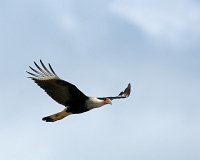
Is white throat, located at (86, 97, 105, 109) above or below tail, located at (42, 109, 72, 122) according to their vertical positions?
above

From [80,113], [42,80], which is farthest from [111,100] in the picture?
[42,80]

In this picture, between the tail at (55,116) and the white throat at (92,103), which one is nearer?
the white throat at (92,103)

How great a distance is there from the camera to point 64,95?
1598 cm

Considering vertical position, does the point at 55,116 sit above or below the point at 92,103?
below

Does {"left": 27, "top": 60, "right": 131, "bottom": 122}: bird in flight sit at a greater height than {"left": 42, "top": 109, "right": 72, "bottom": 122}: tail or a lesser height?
greater

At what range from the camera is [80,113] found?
1638cm

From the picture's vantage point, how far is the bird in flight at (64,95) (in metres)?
15.7

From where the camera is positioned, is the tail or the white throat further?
the tail

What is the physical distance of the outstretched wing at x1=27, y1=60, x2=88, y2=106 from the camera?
51.4 ft

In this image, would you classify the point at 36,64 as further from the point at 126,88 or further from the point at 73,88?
the point at 126,88

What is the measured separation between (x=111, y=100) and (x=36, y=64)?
2.71 meters

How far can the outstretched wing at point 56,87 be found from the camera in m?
15.7

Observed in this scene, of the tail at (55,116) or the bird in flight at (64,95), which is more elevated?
the bird in flight at (64,95)

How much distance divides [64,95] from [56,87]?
0.35m
